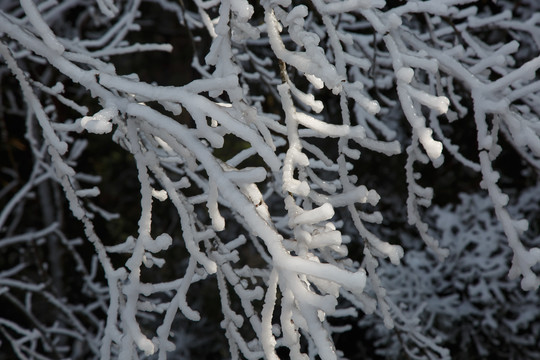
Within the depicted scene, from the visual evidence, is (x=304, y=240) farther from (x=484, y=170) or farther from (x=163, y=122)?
(x=484, y=170)

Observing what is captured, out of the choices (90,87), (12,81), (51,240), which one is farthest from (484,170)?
(12,81)

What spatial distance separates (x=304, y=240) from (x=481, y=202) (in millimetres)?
4147

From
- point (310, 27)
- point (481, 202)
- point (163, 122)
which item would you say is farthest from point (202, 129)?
point (481, 202)

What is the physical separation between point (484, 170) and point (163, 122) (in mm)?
865

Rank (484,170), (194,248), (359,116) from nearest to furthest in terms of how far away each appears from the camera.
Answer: (194,248)
(484,170)
(359,116)

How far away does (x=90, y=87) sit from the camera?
1226 millimetres

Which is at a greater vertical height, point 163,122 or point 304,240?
point 163,122

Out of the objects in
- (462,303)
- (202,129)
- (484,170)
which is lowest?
(462,303)

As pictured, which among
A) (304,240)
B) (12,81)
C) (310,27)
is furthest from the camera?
(12,81)

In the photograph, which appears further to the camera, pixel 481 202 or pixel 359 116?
pixel 481 202

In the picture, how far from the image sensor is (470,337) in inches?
179

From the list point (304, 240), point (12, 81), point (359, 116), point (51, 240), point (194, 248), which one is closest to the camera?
point (304, 240)

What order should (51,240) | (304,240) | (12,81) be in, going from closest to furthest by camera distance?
(304,240)
(51,240)
(12,81)

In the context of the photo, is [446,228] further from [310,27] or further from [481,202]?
[310,27]
